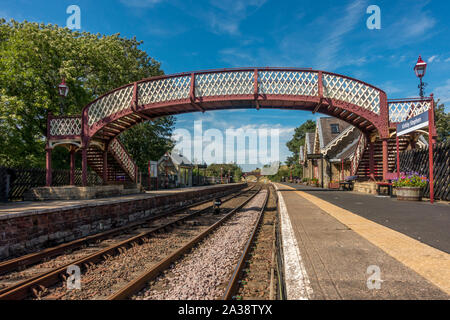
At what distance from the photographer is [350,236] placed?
4906 millimetres

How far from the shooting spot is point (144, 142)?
2661 cm

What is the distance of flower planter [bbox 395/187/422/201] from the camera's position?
1013 cm

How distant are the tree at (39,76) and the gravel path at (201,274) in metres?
15.3

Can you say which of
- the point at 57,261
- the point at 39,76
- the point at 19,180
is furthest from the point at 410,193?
the point at 39,76

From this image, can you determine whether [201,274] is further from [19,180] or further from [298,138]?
[298,138]

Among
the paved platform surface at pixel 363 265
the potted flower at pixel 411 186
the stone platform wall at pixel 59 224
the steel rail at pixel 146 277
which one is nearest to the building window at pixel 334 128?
the potted flower at pixel 411 186

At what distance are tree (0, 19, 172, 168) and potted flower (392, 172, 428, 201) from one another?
2011 centimetres

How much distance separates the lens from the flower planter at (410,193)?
10.1 metres

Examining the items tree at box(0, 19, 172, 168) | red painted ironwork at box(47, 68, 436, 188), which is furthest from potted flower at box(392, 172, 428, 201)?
tree at box(0, 19, 172, 168)

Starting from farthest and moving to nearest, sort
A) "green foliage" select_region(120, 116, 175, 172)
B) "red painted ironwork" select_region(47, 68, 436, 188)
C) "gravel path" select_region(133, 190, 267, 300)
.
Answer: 1. "green foliage" select_region(120, 116, 175, 172)
2. "red painted ironwork" select_region(47, 68, 436, 188)
3. "gravel path" select_region(133, 190, 267, 300)

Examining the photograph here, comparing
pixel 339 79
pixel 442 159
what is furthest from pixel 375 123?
pixel 442 159

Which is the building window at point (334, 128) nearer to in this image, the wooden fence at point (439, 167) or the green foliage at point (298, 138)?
the wooden fence at point (439, 167)

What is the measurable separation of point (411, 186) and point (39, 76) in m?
22.7

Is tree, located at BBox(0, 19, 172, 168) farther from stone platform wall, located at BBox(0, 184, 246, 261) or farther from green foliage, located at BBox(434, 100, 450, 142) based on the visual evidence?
green foliage, located at BBox(434, 100, 450, 142)
